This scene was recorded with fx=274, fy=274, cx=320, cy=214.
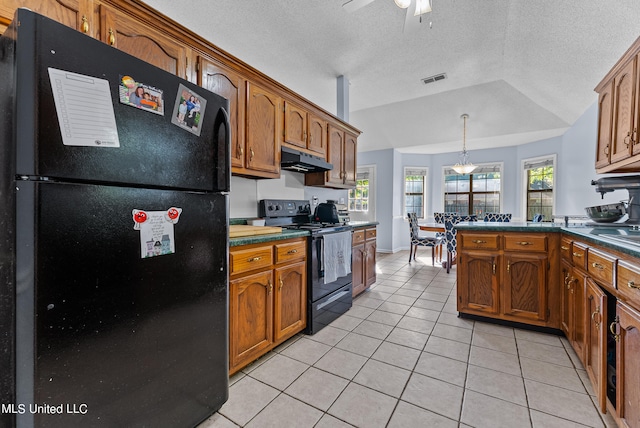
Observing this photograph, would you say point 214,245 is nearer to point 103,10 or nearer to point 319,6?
point 103,10

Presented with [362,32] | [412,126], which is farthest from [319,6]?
[412,126]

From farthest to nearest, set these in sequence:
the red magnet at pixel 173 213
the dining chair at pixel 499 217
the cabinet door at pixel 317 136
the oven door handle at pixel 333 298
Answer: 1. the dining chair at pixel 499 217
2. the cabinet door at pixel 317 136
3. the oven door handle at pixel 333 298
4. the red magnet at pixel 173 213

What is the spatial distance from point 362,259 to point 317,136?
153 centimetres

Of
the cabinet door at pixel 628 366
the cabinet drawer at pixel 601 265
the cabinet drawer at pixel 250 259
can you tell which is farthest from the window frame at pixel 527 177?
the cabinet drawer at pixel 250 259

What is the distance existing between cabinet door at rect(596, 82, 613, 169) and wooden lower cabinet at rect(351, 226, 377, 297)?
219 cm

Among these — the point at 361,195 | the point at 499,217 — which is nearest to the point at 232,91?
the point at 361,195

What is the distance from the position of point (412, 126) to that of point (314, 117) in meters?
3.27

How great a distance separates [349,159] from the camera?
3777 mm

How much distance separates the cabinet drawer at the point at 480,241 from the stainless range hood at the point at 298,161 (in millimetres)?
1547

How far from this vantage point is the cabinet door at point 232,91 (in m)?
1.90

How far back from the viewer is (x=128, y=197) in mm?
1002

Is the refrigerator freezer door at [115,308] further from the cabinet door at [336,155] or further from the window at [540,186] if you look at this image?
the window at [540,186]

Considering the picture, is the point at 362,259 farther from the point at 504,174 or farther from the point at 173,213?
the point at 504,174

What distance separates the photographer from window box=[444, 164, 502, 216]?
650 cm
